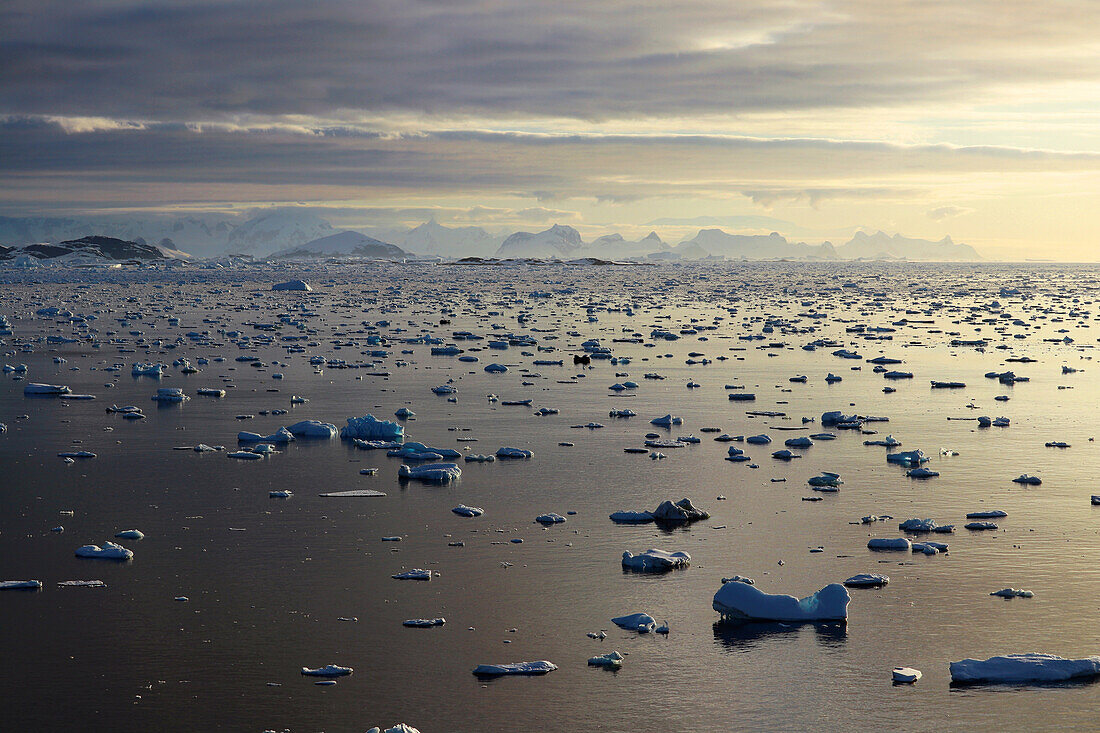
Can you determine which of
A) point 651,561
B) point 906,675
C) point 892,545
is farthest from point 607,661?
point 892,545

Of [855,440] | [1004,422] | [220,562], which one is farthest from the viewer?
[1004,422]

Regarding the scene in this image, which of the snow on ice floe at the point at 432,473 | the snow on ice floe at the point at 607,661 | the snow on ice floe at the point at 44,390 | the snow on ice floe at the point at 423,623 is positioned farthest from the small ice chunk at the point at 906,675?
the snow on ice floe at the point at 44,390

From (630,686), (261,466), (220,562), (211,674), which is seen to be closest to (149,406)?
(261,466)

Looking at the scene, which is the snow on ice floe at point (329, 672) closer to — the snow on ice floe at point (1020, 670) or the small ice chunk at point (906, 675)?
the small ice chunk at point (906, 675)

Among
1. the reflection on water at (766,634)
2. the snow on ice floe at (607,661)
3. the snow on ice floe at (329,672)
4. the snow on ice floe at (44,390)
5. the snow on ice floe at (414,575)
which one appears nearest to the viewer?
the snow on ice floe at (329,672)

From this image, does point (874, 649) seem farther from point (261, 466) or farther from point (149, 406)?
point (149, 406)

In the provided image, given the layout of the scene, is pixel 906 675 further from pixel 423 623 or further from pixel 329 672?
pixel 329 672
